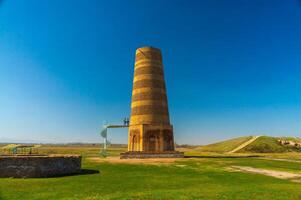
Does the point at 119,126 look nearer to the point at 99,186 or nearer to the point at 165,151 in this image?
the point at 165,151

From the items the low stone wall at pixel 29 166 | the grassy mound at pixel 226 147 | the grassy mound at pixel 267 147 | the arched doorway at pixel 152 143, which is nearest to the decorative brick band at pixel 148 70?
the arched doorway at pixel 152 143

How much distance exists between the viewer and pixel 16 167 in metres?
17.6

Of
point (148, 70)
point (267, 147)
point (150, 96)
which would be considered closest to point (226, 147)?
point (267, 147)

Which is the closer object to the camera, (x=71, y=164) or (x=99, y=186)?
(x=99, y=186)

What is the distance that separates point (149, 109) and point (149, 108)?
0.16 metres

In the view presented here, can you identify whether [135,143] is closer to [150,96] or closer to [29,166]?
[150,96]

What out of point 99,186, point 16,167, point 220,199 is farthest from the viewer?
point 16,167

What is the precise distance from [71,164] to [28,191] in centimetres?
666

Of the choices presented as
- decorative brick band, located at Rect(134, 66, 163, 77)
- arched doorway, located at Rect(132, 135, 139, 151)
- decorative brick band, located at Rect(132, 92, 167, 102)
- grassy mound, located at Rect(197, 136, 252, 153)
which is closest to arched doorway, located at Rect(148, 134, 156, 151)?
arched doorway, located at Rect(132, 135, 139, 151)

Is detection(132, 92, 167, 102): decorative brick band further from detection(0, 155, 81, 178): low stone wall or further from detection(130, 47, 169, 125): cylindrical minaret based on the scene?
detection(0, 155, 81, 178): low stone wall

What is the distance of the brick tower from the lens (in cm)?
3984

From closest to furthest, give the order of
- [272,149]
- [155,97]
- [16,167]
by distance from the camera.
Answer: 1. [16,167]
2. [155,97]
3. [272,149]

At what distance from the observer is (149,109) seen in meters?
40.7

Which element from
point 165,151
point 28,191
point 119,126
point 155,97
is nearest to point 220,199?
point 28,191
